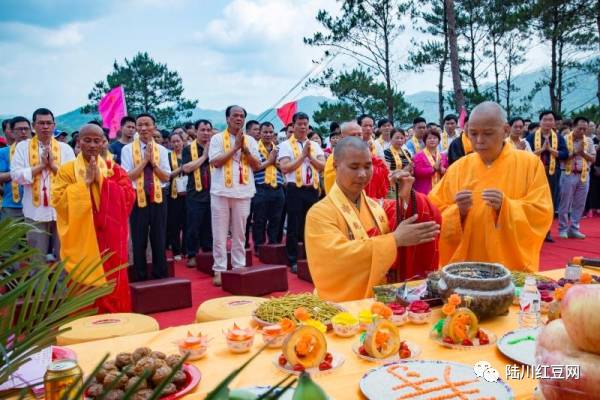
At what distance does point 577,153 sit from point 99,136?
7713 millimetres

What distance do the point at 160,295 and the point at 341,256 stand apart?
2.98m

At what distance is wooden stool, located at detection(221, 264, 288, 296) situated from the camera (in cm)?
559

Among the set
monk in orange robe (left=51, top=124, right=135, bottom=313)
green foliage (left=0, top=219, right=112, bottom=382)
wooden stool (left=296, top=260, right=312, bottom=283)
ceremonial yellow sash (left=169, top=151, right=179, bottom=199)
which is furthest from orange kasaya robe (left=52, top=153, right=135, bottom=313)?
green foliage (left=0, top=219, right=112, bottom=382)

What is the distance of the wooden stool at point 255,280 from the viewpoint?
18.3 feet

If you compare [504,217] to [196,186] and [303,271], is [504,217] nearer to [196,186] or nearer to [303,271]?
[303,271]

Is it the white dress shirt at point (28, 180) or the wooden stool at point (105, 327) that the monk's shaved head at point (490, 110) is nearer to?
the wooden stool at point (105, 327)

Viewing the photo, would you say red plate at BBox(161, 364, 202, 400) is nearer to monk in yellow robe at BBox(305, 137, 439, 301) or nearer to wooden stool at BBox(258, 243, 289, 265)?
monk in yellow robe at BBox(305, 137, 439, 301)

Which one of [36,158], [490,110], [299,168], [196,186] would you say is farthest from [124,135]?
[490,110]

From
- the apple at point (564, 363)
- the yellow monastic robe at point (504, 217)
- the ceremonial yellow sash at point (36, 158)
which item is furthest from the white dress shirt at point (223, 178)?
the apple at point (564, 363)

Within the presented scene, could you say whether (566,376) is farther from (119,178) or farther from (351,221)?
(119,178)

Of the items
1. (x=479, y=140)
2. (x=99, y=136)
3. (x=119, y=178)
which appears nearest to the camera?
(x=479, y=140)

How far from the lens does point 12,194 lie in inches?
242

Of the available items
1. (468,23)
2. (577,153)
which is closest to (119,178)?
(577,153)

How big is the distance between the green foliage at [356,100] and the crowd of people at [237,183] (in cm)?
981
